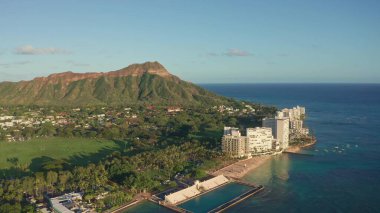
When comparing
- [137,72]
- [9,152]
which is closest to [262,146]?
[9,152]

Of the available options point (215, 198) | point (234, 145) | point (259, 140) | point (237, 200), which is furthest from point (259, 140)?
point (237, 200)

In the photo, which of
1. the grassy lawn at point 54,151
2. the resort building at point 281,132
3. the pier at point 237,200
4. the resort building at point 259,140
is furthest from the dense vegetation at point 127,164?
the resort building at point 281,132

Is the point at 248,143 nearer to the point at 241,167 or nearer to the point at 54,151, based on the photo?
the point at 241,167

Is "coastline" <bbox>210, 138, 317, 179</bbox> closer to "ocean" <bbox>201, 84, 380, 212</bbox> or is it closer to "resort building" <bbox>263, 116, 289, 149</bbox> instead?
"ocean" <bbox>201, 84, 380, 212</bbox>

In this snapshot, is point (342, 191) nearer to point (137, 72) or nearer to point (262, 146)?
point (262, 146)

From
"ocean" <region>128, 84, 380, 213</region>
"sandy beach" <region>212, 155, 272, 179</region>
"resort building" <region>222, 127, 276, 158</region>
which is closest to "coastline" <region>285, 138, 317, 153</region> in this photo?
"ocean" <region>128, 84, 380, 213</region>

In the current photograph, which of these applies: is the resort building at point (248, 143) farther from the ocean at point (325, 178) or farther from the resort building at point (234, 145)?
the ocean at point (325, 178)

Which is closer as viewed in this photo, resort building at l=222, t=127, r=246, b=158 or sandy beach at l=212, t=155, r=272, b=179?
sandy beach at l=212, t=155, r=272, b=179
